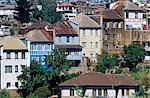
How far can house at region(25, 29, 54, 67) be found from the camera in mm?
40938

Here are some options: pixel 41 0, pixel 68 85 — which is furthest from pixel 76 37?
pixel 41 0

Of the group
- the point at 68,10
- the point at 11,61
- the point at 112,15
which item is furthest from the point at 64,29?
the point at 68,10

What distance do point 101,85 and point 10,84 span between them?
826 cm

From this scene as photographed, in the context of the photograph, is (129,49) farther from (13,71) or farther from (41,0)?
(41,0)

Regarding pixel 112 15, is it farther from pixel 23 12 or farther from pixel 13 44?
pixel 23 12

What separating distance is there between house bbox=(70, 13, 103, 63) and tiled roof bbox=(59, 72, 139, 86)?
9.45m

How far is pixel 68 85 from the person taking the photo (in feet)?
111

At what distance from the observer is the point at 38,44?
41.4m

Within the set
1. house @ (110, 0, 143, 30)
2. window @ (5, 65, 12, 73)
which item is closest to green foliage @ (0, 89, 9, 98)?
window @ (5, 65, 12, 73)

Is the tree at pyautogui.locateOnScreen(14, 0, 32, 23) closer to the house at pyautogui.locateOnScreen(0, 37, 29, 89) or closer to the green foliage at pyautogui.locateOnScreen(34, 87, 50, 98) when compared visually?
the house at pyautogui.locateOnScreen(0, 37, 29, 89)

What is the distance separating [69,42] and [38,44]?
279cm

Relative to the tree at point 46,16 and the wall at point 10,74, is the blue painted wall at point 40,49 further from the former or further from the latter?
the tree at point 46,16

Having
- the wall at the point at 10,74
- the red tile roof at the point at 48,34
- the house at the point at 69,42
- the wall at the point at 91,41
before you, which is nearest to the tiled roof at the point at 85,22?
the wall at the point at 91,41

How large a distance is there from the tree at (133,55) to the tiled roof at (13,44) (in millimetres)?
7247
